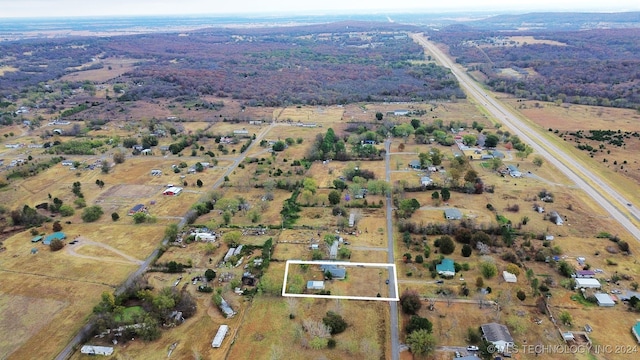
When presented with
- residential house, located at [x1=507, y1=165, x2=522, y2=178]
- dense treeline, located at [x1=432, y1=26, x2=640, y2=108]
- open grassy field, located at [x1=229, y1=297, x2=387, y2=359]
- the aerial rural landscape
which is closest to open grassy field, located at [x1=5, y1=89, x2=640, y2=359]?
open grassy field, located at [x1=229, y1=297, x2=387, y2=359]

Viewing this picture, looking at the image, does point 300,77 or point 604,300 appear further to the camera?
point 300,77

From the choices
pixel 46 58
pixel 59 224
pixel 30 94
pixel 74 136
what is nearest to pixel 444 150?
pixel 59 224

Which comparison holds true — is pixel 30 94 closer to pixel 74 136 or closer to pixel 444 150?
pixel 74 136

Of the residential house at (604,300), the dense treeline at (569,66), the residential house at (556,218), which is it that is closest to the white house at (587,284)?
the residential house at (604,300)

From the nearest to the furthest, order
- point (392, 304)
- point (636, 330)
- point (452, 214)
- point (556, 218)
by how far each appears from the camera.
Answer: point (636, 330), point (392, 304), point (556, 218), point (452, 214)

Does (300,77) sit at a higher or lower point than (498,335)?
higher

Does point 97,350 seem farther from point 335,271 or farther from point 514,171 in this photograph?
point 514,171

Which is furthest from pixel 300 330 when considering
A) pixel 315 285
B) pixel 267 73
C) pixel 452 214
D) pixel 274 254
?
pixel 267 73

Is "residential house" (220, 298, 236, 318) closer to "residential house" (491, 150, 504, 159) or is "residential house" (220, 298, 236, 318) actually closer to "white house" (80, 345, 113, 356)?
"white house" (80, 345, 113, 356)
